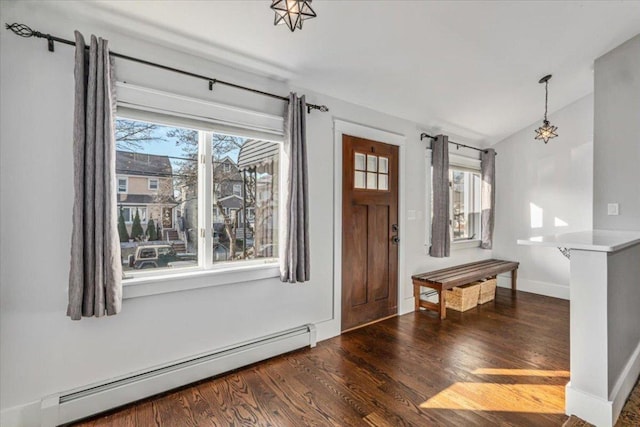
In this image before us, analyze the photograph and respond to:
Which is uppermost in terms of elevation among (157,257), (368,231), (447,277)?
(368,231)

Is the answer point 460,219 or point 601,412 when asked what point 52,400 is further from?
point 460,219

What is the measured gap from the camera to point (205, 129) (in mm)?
2357

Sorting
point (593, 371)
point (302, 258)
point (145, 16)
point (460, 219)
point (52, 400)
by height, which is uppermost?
point (145, 16)

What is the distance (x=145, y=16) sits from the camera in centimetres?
192

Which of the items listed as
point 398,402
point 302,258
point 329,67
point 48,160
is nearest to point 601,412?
point 398,402

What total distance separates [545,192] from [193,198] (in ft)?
15.9

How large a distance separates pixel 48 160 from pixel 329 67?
82.7 inches

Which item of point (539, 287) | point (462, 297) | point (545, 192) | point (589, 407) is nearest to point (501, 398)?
point (589, 407)

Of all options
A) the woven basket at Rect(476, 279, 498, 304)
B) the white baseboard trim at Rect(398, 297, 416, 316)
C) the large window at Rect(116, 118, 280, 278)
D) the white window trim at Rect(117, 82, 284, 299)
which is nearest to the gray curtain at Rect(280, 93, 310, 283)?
the white window trim at Rect(117, 82, 284, 299)

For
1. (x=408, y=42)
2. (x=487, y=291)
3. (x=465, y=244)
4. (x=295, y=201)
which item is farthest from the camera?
(x=465, y=244)

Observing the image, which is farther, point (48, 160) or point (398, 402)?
A: point (398, 402)

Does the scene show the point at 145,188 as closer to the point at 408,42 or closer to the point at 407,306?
the point at 408,42

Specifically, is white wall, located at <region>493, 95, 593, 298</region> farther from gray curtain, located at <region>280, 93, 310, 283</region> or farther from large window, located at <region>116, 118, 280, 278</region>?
large window, located at <region>116, 118, 280, 278</region>

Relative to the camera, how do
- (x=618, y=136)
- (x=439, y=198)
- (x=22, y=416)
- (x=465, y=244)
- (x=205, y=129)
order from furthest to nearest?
(x=465, y=244) → (x=439, y=198) → (x=618, y=136) → (x=205, y=129) → (x=22, y=416)
